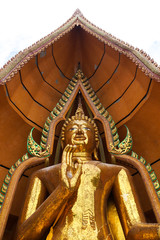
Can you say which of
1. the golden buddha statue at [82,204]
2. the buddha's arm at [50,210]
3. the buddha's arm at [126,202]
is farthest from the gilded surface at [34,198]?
the buddha's arm at [126,202]

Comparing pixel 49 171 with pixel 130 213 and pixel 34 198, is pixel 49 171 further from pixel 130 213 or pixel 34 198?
pixel 130 213

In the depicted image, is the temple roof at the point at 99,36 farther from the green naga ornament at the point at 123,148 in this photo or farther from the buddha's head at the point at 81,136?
the buddha's head at the point at 81,136

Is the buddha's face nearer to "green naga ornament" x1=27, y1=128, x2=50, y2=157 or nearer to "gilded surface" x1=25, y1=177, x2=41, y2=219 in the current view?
"green naga ornament" x1=27, y1=128, x2=50, y2=157

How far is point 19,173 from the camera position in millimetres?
2217

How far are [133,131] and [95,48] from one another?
4.74ft

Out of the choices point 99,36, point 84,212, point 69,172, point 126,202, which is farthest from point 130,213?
point 99,36

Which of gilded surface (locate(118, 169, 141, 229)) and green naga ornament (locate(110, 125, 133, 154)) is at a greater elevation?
green naga ornament (locate(110, 125, 133, 154))

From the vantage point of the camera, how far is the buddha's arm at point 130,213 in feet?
5.72

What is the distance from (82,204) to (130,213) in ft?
1.37

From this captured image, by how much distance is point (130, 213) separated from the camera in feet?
6.55

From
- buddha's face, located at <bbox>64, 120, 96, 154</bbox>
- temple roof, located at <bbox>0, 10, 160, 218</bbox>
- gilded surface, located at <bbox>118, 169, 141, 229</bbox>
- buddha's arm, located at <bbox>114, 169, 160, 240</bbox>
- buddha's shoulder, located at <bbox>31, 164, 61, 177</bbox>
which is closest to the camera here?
buddha's arm, located at <bbox>114, 169, 160, 240</bbox>

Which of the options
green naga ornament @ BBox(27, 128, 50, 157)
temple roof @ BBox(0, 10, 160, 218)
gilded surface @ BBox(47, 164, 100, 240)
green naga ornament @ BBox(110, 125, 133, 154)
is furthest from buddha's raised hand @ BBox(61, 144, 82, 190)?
temple roof @ BBox(0, 10, 160, 218)

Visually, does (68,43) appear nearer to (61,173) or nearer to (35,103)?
(35,103)

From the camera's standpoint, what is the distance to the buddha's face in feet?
8.38
